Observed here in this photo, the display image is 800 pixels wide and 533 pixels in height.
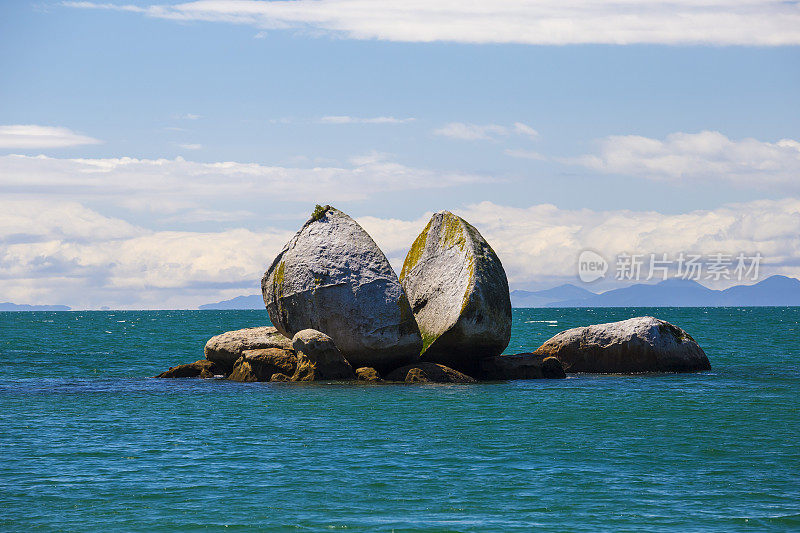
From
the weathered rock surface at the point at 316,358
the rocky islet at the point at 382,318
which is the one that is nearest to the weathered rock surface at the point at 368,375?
the rocky islet at the point at 382,318

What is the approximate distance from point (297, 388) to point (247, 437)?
30.4ft

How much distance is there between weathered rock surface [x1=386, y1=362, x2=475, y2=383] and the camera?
30484 millimetres

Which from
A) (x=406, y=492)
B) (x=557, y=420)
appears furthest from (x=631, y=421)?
(x=406, y=492)

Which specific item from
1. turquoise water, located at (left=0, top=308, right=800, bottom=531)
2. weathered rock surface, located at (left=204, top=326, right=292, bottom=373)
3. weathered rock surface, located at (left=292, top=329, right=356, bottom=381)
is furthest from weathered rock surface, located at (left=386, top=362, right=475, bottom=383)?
weathered rock surface, located at (left=204, top=326, right=292, bottom=373)

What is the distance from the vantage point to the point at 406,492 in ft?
46.5

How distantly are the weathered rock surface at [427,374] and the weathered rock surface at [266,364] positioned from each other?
3.71 metres

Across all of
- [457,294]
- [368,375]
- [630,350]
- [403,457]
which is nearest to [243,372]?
[368,375]

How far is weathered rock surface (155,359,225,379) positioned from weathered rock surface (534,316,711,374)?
13103 mm

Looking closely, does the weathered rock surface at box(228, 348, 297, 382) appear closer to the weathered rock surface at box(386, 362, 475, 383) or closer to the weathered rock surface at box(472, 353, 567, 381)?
the weathered rock surface at box(386, 362, 475, 383)

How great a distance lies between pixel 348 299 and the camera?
101 feet

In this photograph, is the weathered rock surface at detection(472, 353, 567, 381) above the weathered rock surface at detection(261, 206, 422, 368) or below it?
below

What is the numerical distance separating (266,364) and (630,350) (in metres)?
14.4

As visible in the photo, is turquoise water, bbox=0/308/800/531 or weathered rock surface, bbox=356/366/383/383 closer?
turquoise water, bbox=0/308/800/531

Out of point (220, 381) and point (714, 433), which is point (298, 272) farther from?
point (714, 433)
